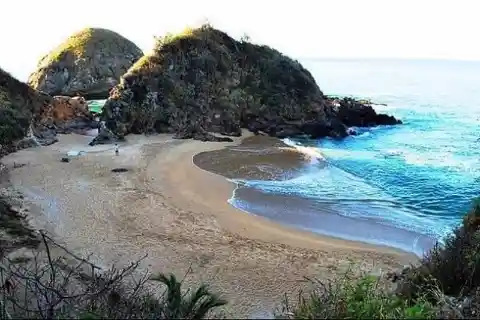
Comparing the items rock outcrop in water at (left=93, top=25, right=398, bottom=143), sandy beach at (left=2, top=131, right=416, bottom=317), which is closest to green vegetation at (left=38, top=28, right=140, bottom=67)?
rock outcrop in water at (left=93, top=25, right=398, bottom=143)

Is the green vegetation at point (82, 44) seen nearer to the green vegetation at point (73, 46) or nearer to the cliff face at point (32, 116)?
the green vegetation at point (73, 46)

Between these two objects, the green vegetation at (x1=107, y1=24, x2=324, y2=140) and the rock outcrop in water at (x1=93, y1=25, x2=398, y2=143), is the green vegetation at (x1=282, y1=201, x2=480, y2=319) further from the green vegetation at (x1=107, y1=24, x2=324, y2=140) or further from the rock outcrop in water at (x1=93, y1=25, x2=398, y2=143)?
the green vegetation at (x1=107, y1=24, x2=324, y2=140)

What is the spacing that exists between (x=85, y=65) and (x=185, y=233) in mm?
53077

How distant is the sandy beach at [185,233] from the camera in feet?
41.1

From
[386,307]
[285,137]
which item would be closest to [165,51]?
[285,137]

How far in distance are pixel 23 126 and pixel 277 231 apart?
20007mm

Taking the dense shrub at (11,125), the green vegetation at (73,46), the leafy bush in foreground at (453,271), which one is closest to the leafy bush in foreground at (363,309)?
the leafy bush in foreground at (453,271)

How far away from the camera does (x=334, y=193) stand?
2061cm

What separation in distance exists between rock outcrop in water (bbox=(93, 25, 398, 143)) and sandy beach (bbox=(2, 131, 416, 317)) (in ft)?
35.5

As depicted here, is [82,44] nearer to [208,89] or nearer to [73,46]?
[73,46]

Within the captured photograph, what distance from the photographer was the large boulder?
6153 cm

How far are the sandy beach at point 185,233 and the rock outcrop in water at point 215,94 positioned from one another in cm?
1083

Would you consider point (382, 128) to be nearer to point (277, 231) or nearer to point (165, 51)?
point (165, 51)

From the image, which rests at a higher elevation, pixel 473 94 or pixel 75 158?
pixel 473 94
